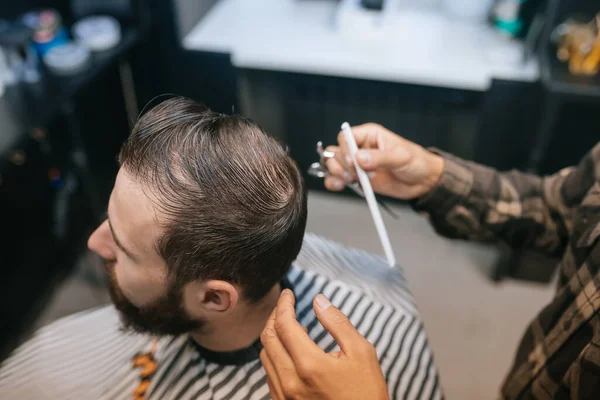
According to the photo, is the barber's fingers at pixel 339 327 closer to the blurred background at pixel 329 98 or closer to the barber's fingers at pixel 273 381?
the barber's fingers at pixel 273 381

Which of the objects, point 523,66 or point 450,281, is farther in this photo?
point 450,281

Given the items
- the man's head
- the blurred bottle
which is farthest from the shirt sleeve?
the blurred bottle

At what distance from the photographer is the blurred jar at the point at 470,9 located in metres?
2.12

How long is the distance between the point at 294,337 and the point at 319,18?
71.3 inches

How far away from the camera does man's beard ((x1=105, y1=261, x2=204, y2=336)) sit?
921mm

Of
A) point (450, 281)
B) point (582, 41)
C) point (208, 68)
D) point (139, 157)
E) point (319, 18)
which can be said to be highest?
point (139, 157)

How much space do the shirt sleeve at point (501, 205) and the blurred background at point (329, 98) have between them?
25.1 inches

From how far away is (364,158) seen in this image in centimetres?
98

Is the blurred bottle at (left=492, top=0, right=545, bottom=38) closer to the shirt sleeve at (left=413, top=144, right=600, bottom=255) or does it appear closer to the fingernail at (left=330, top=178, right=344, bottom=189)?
the shirt sleeve at (left=413, top=144, right=600, bottom=255)

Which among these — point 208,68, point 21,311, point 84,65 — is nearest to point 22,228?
point 21,311

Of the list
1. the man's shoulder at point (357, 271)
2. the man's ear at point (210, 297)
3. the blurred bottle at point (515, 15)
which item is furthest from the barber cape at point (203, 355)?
the blurred bottle at point (515, 15)

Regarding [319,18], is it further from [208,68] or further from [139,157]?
[139,157]

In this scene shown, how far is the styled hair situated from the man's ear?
2 centimetres

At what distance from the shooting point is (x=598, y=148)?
3.33 ft
